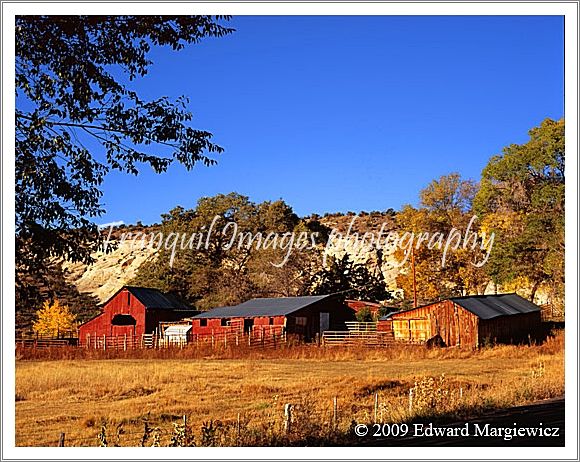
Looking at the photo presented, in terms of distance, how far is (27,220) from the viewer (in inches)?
302

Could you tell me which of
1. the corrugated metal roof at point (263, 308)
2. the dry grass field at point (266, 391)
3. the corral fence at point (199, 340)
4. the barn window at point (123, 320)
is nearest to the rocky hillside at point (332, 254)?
the barn window at point (123, 320)

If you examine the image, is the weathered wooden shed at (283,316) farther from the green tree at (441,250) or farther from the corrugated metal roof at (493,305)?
the corrugated metal roof at (493,305)

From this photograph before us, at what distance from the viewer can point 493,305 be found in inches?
351

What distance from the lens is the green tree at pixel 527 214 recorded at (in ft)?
28.7

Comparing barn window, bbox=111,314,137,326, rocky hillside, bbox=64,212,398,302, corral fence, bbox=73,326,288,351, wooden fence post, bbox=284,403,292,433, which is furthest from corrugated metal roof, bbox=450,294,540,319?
barn window, bbox=111,314,137,326

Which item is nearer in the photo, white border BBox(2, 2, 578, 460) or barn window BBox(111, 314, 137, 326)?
white border BBox(2, 2, 578, 460)

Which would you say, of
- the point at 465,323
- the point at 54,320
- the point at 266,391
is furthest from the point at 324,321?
the point at 54,320

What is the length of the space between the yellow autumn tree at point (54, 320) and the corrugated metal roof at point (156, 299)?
0.71 metres

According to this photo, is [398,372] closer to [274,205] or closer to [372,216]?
[372,216]

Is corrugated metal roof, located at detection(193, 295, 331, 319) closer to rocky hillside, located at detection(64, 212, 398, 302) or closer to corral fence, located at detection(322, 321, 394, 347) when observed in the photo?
corral fence, located at detection(322, 321, 394, 347)

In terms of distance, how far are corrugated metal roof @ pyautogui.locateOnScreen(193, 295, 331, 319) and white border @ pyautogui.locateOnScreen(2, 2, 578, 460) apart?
177 cm

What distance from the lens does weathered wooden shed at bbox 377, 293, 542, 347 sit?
28.8 feet

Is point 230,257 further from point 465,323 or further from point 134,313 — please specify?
point 465,323

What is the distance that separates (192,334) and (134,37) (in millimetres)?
3208
